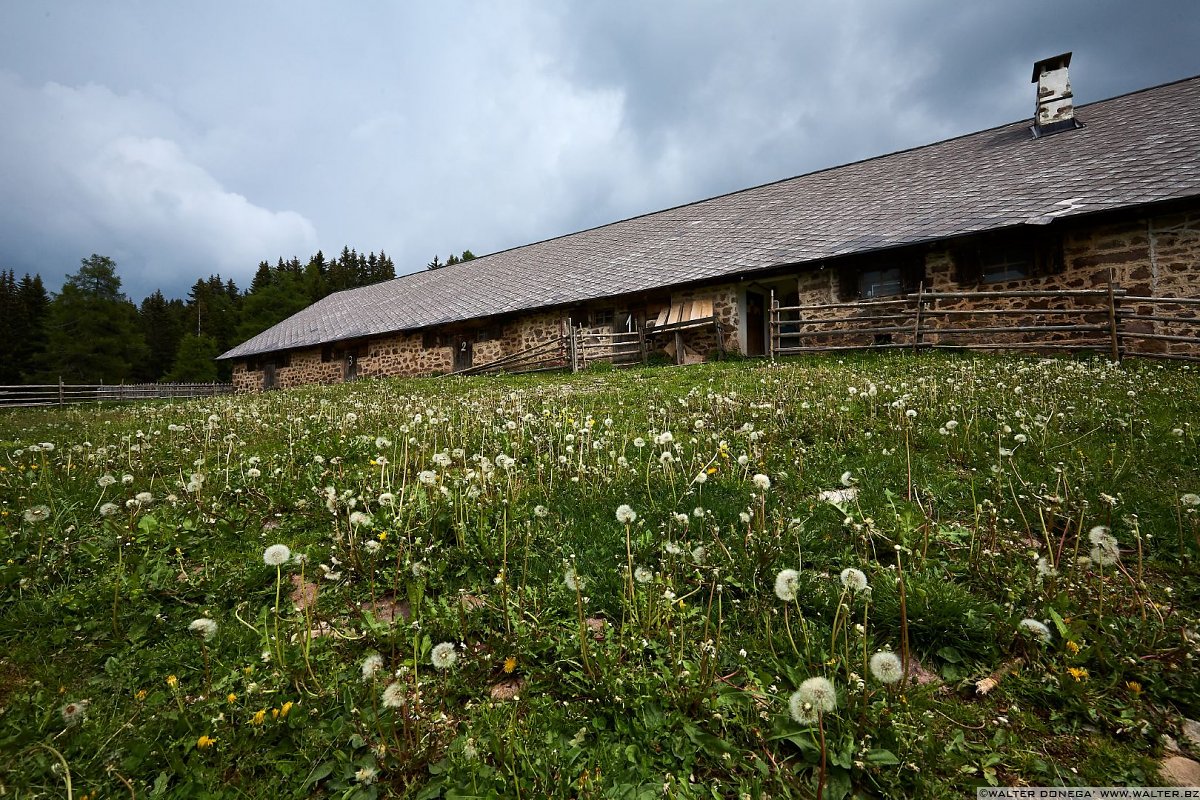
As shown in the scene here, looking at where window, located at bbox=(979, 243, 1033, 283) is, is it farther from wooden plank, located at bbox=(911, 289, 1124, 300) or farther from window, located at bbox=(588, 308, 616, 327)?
window, located at bbox=(588, 308, 616, 327)

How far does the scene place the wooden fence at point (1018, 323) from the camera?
1005 cm

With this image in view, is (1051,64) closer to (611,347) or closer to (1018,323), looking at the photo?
(1018,323)

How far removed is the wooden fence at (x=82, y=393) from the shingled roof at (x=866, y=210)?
40.8 feet

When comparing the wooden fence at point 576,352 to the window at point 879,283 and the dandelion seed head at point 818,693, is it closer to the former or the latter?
the window at point 879,283

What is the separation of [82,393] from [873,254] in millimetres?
45261

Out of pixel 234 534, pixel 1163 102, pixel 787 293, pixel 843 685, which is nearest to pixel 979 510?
pixel 843 685

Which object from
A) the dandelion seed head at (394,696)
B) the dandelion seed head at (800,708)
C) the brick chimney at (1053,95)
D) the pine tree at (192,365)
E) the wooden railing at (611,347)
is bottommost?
the dandelion seed head at (800,708)

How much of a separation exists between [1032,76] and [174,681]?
84.6 feet

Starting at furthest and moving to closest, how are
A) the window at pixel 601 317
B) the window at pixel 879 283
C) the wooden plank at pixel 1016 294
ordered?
the window at pixel 601 317 < the window at pixel 879 283 < the wooden plank at pixel 1016 294

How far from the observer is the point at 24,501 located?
350cm

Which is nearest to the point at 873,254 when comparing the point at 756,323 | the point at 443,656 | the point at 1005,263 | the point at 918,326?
the point at 918,326

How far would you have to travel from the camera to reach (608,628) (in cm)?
221

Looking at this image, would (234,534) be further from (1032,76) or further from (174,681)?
(1032,76)

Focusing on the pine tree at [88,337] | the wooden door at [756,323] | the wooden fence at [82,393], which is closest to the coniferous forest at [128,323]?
the pine tree at [88,337]
